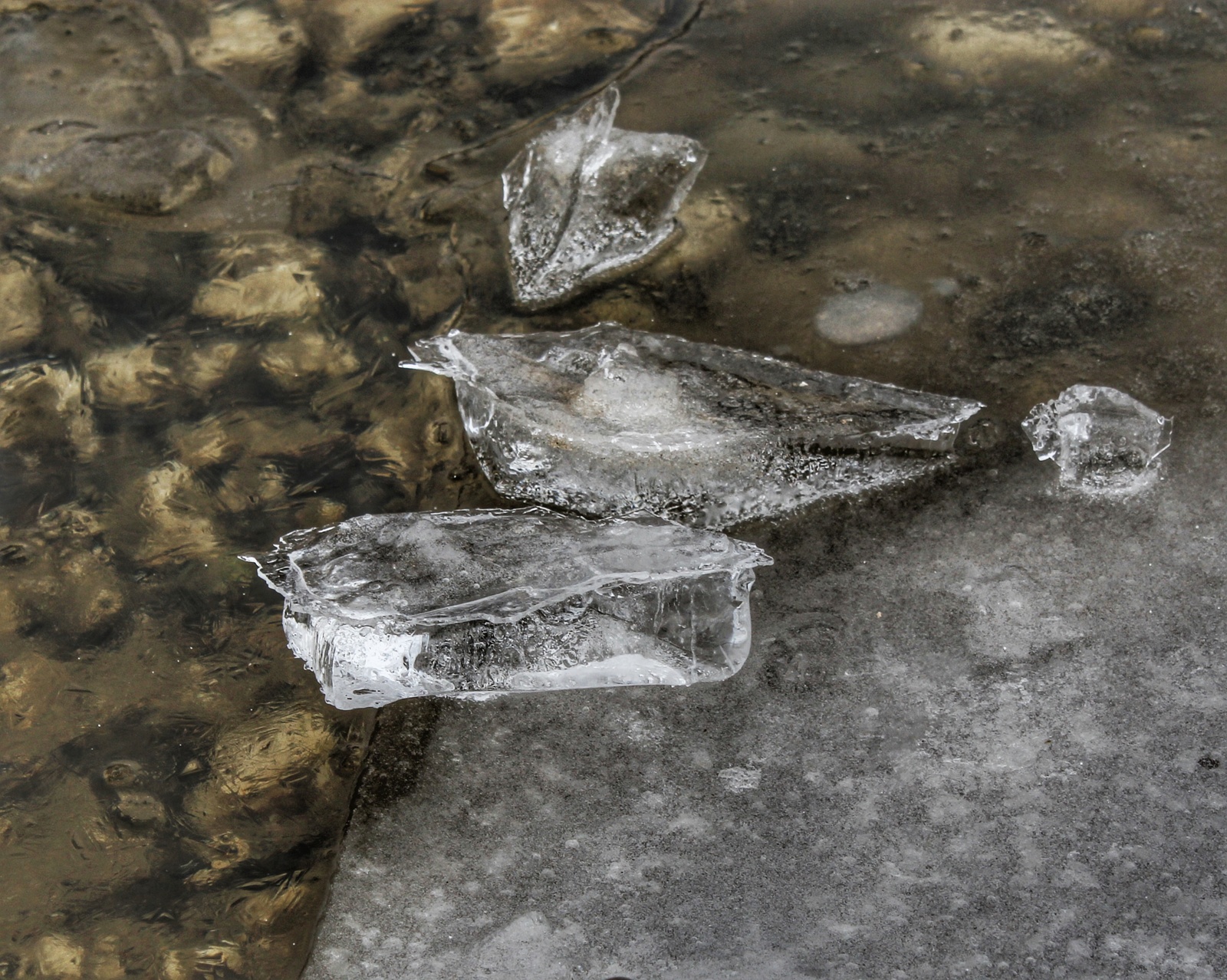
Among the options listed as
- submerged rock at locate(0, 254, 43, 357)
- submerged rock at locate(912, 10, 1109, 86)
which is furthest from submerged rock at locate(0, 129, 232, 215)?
submerged rock at locate(912, 10, 1109, 86)

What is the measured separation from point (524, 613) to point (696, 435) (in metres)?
0.44

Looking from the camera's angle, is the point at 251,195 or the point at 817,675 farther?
the point at 251,195

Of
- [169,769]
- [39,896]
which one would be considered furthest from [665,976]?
[39,896]

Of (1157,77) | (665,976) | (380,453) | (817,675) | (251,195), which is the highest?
(1157,77)

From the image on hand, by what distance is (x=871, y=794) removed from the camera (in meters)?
1.75

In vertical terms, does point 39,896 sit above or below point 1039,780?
below

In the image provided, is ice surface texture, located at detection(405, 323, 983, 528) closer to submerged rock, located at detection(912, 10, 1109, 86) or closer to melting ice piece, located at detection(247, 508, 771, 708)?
melting ice piece, located at detection(247, 508, 771, 708)

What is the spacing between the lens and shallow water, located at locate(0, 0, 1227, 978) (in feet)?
6.03

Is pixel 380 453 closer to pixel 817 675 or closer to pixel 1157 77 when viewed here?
pixel 817 675

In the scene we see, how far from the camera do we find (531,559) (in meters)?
1.83

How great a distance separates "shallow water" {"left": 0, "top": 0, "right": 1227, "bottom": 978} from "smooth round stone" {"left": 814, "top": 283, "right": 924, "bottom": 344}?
0.7 inches

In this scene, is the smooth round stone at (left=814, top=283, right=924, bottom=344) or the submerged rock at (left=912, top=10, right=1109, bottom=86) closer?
the smooth round stone at (left=814, top=283, right=924, bottom=344)

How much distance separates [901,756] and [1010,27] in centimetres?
171

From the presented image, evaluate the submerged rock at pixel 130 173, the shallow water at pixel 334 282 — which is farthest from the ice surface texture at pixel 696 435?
the submerged rock at pixel 130 173
